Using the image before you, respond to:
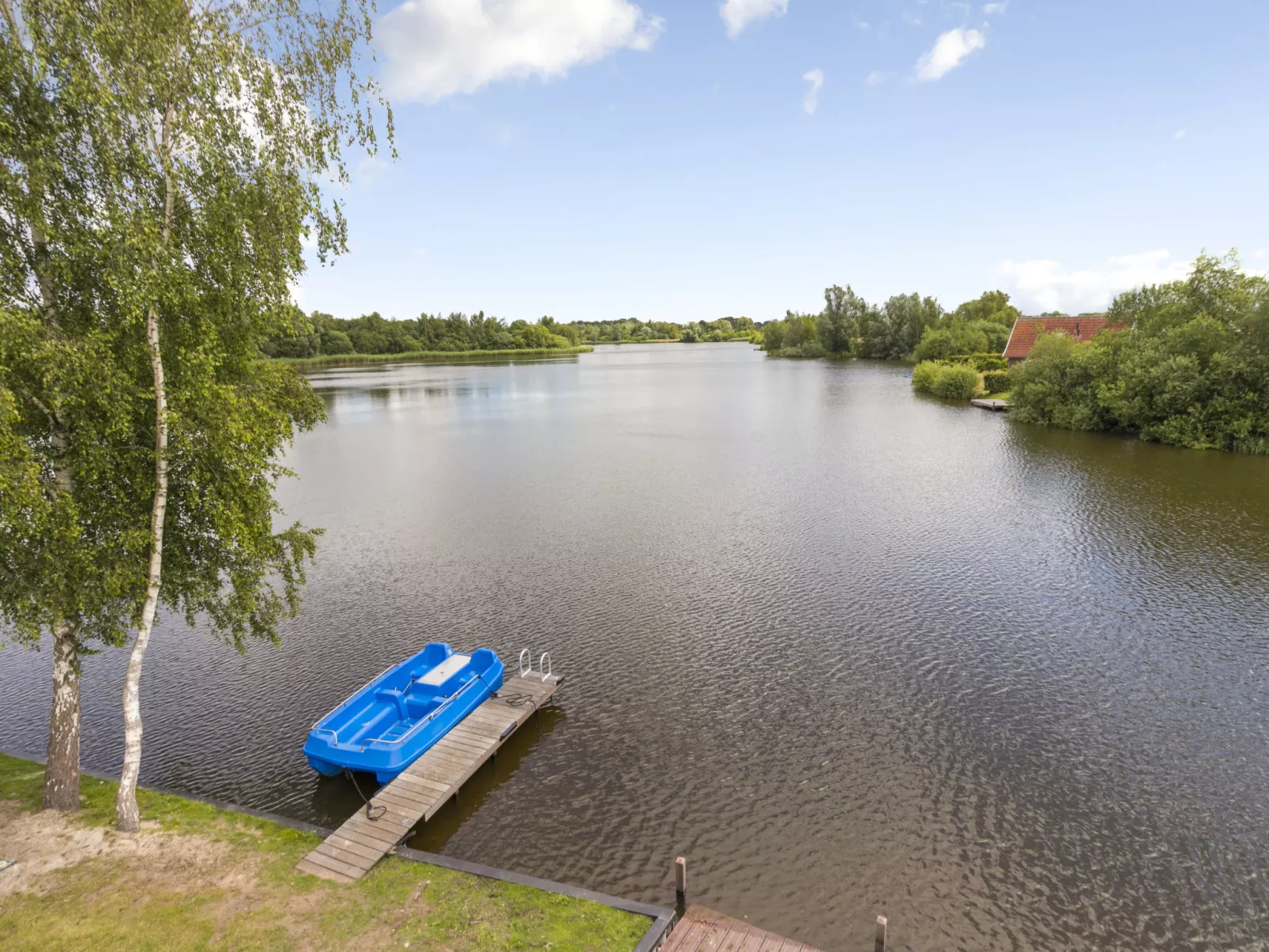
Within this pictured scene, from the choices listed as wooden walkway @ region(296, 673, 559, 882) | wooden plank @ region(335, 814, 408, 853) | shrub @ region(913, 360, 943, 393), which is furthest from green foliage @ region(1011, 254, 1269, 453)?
wooden plank @ region(335, 814, 408, 853)

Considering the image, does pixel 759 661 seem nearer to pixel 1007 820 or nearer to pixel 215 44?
pixel 1007 820

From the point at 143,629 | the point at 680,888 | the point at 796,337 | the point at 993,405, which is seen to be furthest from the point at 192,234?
the point at 796,337

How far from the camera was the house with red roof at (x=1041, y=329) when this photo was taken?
78.1 metres

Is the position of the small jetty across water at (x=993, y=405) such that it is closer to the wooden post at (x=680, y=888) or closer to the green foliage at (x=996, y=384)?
the green foliage at (x=996, y=384)

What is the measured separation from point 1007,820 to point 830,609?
9412mm

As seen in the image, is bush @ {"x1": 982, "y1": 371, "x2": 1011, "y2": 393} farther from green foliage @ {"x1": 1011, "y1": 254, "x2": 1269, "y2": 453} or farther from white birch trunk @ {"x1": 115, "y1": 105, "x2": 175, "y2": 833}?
white birch trunk @ {"x1": 115, "y1": 105, "x2": 175, "y2": 833}

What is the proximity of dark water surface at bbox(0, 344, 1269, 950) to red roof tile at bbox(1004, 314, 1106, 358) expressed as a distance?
153ft

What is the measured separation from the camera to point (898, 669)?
18578 millimetres

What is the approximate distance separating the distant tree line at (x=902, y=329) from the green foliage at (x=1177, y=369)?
46309mm

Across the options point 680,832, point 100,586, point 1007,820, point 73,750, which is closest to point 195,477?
point 100,586

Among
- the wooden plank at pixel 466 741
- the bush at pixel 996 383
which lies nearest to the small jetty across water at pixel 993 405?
the bush at pixel 996 383

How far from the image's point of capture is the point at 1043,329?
77688mm

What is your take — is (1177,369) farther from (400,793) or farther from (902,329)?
(902,329)

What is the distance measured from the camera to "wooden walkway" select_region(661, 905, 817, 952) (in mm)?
9805
